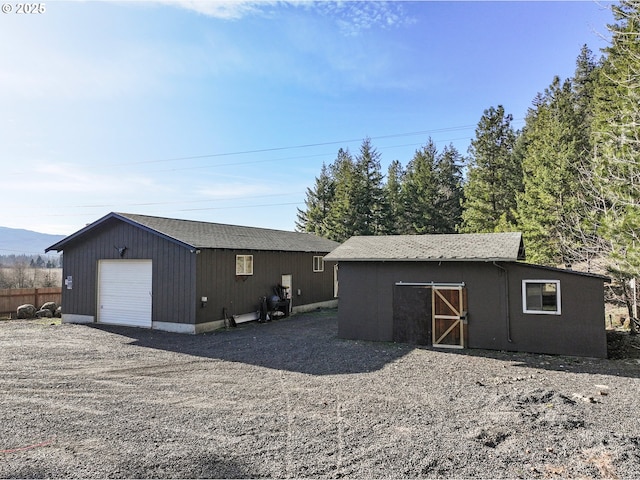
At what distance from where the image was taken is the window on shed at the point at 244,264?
14640 mm

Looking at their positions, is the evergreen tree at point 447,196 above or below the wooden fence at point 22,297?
above

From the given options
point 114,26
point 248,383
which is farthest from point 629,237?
point 114,26

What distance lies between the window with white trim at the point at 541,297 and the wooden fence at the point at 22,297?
19.9 metres

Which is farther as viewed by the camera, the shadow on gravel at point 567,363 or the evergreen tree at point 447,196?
the evergreen tree at point 447,196

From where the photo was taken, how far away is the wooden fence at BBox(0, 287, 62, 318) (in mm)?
16719

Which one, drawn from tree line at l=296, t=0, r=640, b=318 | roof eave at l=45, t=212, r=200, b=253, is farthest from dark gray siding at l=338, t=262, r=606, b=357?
roof eave at l=45, t=212, r=200, b=253

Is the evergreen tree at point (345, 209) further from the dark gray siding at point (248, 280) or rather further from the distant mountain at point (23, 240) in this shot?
the distant mountain at point (23, 240)

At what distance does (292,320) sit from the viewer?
15.6m

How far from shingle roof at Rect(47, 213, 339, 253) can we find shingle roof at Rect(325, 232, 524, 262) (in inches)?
180

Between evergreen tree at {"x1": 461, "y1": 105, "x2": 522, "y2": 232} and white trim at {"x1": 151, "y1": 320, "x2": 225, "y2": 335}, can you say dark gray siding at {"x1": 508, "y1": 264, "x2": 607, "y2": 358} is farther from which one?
evergreen tree at {"x1": 461, "y1": 105, "x2": 522, "y2": 232}

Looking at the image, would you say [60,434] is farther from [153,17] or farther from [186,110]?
[186,110]

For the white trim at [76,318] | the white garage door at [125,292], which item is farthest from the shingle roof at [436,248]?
the white trim at [76,318]

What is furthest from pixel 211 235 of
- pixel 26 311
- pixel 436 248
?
pixel 26 311

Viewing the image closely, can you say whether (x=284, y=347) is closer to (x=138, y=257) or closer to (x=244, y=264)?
(x=244, y=264)
